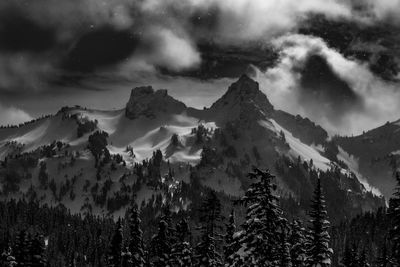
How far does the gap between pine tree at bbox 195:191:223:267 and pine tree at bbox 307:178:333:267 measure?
8.62 meters

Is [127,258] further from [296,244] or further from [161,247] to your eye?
[296,244]

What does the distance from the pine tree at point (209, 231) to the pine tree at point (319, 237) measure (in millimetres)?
8616

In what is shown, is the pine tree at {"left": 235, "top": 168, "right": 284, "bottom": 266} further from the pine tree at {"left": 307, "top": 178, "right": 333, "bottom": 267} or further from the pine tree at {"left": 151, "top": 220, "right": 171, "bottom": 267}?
the pine tree at {"left": 151, "top": 220, "right": 171, "bottom": 267}

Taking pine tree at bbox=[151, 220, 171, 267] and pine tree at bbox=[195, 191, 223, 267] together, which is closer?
pine tree at bbox=[195, 191, 223, 267]

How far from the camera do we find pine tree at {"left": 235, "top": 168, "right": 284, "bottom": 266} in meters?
40.6

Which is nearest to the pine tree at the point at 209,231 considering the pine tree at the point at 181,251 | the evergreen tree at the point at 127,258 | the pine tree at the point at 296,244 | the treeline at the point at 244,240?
the treeline at the point at 244,240

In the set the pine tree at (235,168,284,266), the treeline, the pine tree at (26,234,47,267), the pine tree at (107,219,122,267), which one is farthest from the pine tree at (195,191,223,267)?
the pine tree at (26,234,47,267)

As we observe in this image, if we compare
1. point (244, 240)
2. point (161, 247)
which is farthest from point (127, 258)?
point (244, 240)

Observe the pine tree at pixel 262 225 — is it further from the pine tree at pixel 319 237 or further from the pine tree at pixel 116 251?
the pine tree at pixel 116 251

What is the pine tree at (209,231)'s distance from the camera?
51.0 metres

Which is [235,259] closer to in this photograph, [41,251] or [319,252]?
[319,252]

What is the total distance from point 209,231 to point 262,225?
1309 centimetres

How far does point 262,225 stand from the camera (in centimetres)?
4069

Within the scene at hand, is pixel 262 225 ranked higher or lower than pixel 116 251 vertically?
lower
